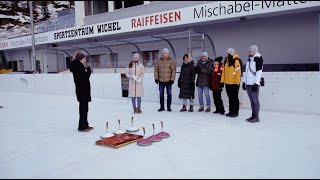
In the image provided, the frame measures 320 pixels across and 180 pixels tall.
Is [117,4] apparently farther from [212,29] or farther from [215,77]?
[215,77]

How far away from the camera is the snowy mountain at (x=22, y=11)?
34688 mm

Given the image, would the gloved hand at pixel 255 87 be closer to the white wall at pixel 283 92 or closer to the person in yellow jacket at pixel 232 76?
the person in yellow jacket at pixel 232 76

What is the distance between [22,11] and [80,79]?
120ft

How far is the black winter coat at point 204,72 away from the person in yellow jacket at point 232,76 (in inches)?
21.6

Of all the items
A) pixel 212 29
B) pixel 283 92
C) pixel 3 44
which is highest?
pixel 3 44

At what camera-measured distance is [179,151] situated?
12.5 feet

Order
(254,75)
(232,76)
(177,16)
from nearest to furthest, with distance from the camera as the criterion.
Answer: (254,75) < (232,76) < (177,16)

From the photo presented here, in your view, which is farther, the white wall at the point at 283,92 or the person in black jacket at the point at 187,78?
the person in black jacket at the point at 187,78

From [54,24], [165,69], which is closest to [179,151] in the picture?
[165,69]

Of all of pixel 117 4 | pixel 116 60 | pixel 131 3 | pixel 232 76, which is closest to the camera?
pixel 232 76

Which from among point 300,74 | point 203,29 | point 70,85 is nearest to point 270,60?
point 203,29

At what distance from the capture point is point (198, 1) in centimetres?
1188

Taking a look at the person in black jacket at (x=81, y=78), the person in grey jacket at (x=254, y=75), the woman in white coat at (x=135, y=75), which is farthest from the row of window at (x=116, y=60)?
the person in grey jacket at (x=254, y=75)

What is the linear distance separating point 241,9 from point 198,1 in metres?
2.42
